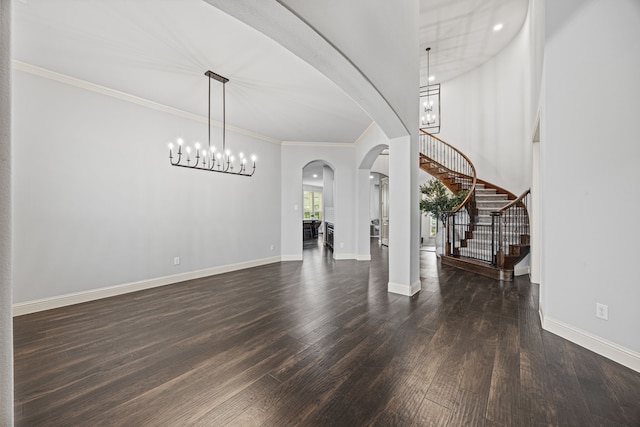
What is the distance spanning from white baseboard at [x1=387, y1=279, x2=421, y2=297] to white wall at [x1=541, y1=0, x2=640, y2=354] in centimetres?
156

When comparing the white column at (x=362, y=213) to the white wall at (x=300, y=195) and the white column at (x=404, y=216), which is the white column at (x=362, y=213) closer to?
the white wall at (x=300, y=195)

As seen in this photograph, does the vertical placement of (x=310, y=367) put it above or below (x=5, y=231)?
below

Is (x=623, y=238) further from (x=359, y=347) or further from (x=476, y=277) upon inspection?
(x=476, y=277)

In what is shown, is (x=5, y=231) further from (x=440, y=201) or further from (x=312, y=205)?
(x=312, y=205)

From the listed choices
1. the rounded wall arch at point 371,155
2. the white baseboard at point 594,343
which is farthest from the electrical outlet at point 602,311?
the rounded wall arch at point 371,155

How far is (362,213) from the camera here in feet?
23.3

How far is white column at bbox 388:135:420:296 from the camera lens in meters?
4.01

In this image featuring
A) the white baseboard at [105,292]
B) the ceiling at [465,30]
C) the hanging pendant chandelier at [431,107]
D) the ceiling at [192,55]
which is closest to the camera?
the ceiling at [192,55]

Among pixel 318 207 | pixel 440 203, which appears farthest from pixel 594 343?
pixel 318 207

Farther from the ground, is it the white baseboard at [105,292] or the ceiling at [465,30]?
the ceiling at [465,30]

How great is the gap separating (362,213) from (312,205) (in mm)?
9487

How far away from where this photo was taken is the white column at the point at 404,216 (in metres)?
4.01

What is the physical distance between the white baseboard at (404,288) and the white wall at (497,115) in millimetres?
4054

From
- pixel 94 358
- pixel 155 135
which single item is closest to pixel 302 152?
pixel 155 135
